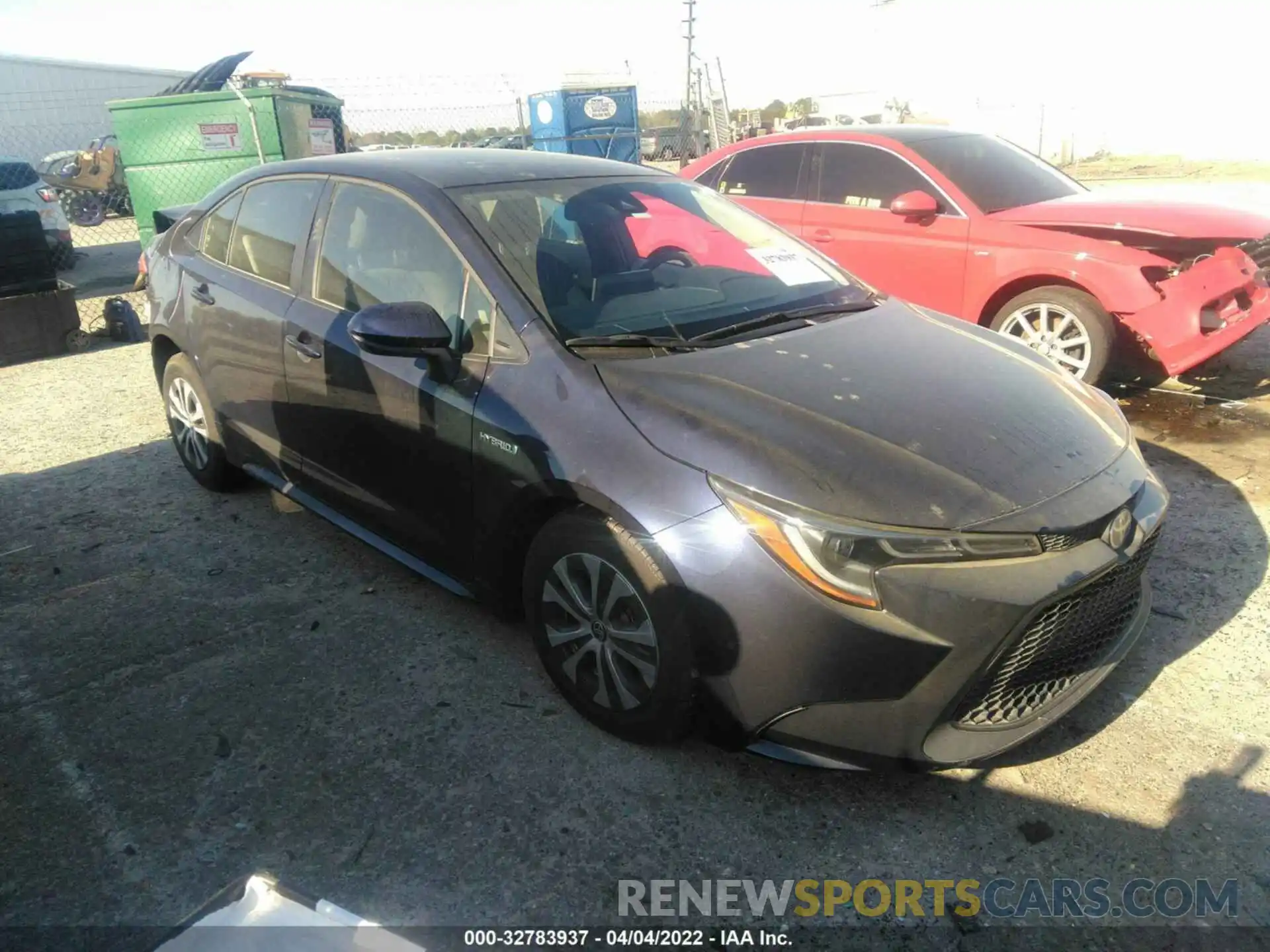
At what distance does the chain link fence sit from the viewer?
10.0 meters

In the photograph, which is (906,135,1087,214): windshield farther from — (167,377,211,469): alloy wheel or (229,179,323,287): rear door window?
(167,377,211,469): alloy wheel

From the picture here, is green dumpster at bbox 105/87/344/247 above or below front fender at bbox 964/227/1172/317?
above

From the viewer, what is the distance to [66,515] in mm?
4484

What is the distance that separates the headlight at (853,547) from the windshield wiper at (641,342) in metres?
0.82

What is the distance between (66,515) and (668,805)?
11.8 feet

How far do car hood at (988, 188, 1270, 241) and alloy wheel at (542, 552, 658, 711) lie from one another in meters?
4.07

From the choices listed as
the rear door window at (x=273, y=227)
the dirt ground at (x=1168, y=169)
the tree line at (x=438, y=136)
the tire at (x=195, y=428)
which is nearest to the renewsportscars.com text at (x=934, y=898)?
the rear door window at (x=273, y=227)

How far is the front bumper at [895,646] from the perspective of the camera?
7.08ft

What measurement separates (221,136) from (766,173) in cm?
670

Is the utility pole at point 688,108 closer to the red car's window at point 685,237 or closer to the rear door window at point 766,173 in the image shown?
the rear door window at point 766,173

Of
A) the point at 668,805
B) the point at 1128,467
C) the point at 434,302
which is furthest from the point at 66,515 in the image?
the point at 1128,467

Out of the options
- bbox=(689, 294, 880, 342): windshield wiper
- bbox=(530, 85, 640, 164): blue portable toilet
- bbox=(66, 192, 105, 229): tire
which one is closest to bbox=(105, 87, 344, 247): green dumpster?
bbox=(530, 85, 640, 164): blue portable toilet

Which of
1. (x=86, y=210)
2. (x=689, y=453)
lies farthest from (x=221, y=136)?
(x=86, y=210)

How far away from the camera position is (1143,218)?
16.8ft
